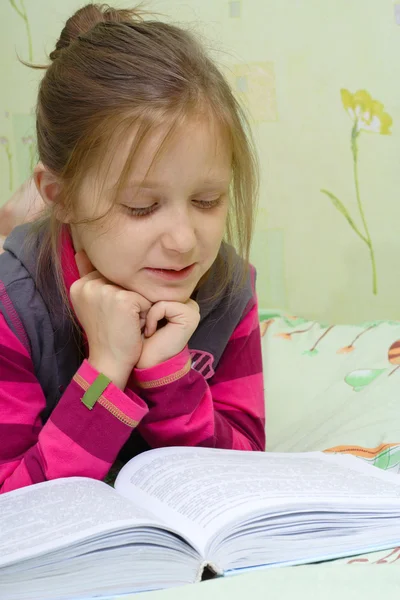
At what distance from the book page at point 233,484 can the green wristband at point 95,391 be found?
8 cm

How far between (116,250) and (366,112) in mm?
1022

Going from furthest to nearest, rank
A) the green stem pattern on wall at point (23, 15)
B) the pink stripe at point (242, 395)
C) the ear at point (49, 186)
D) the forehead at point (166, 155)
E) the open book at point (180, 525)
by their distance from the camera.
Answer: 1. the green stem pattern on wall at point (23, 15)
2. the pink stripe at point (242, 395)
3. the ear at point (49, 186)
4. the forehead at point (166, 155)
5. the open book at point (180, 525)

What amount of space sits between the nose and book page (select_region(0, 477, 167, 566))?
25cm

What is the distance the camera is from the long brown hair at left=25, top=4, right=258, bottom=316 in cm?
79

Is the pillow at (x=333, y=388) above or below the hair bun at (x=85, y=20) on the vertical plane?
below

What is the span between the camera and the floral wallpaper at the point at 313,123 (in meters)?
1.65

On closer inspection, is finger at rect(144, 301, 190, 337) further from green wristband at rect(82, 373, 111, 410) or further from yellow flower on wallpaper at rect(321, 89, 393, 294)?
yellow flower on wallpaper at rect(321, 89, 393, 294)

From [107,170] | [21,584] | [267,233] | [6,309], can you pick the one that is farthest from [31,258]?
[267,233]

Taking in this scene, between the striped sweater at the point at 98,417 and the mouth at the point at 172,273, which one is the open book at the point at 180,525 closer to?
the striped sweater at the point at 98,417

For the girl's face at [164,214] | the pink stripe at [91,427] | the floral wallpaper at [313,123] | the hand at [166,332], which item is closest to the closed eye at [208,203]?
the girl's face at [164,214]

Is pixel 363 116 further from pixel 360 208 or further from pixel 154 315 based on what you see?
pixel 154 315

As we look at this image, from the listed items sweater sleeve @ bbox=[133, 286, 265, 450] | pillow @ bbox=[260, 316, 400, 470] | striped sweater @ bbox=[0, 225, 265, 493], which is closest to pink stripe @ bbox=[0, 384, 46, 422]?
striped sweater @ bbox=[0, 225, 265, 493]

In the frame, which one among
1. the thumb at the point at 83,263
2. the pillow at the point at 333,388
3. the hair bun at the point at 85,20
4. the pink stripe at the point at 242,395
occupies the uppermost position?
the hair bun at the point at 85,20

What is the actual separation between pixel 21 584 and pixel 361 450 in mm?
535
